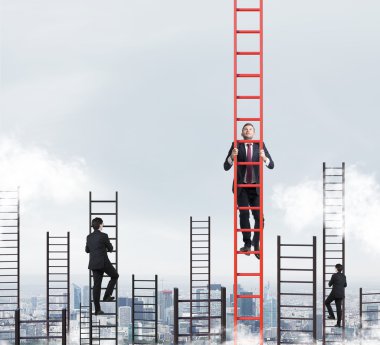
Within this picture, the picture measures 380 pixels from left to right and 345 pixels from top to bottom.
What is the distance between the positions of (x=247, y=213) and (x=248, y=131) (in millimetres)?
779

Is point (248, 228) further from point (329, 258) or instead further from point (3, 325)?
point (3, 325)

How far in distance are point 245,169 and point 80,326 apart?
28.4ft

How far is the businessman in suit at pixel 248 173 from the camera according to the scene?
6.60m

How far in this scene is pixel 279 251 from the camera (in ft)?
33.8

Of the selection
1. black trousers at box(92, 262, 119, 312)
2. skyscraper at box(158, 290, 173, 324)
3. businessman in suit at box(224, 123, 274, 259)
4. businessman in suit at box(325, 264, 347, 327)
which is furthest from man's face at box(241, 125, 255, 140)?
skyscraper at box(158, 290, 173, 324)

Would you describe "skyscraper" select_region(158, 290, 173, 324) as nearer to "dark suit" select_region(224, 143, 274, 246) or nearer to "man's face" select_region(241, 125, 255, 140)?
"dark suit" select_region(224, 143, 274, 246)

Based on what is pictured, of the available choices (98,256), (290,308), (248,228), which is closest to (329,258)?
(290,308)

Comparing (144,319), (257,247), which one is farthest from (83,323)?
(257,247)

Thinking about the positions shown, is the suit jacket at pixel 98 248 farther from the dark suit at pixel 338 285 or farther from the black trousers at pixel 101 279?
the dark suit at pixel 338 285

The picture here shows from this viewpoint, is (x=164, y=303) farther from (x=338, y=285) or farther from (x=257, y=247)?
(x=257, y=247)

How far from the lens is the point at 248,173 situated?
21.9 feet

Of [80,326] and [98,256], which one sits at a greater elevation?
[98,256]

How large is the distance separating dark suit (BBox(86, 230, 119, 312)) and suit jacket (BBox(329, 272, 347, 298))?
4.35 meters

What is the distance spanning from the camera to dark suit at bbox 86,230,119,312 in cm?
954
